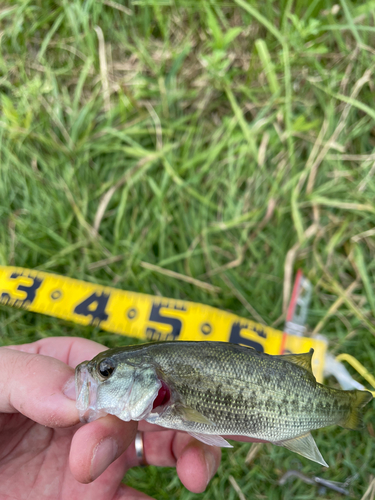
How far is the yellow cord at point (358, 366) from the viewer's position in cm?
308

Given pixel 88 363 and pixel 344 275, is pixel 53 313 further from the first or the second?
pixel 344 275

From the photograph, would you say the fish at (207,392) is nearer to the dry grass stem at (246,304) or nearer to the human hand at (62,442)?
the human hand at (62,442)

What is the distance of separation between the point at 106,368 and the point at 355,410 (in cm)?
156

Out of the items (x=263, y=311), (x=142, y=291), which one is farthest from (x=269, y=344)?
(x=142, y=291)

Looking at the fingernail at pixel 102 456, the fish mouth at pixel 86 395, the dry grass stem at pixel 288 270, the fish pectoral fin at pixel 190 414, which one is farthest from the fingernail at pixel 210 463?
the dry grass stem at pixel 288 270

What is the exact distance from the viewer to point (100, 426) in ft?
5.64

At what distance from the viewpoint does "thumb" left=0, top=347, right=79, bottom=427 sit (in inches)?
67.0

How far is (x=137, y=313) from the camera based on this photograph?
3211 millimetres

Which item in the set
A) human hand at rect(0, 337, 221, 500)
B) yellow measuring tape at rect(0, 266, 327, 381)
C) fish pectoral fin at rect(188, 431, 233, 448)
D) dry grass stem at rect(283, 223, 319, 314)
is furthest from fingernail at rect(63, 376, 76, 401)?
dry grass stem at rect(283, 223, 319, 314)

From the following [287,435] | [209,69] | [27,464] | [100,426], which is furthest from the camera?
[209,69]

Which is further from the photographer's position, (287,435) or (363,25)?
(363,25)

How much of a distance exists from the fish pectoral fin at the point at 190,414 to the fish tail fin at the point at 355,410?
913 millimetres

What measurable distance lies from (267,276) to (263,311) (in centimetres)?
35

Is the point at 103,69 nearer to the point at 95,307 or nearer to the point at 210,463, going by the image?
the point at 95,307
